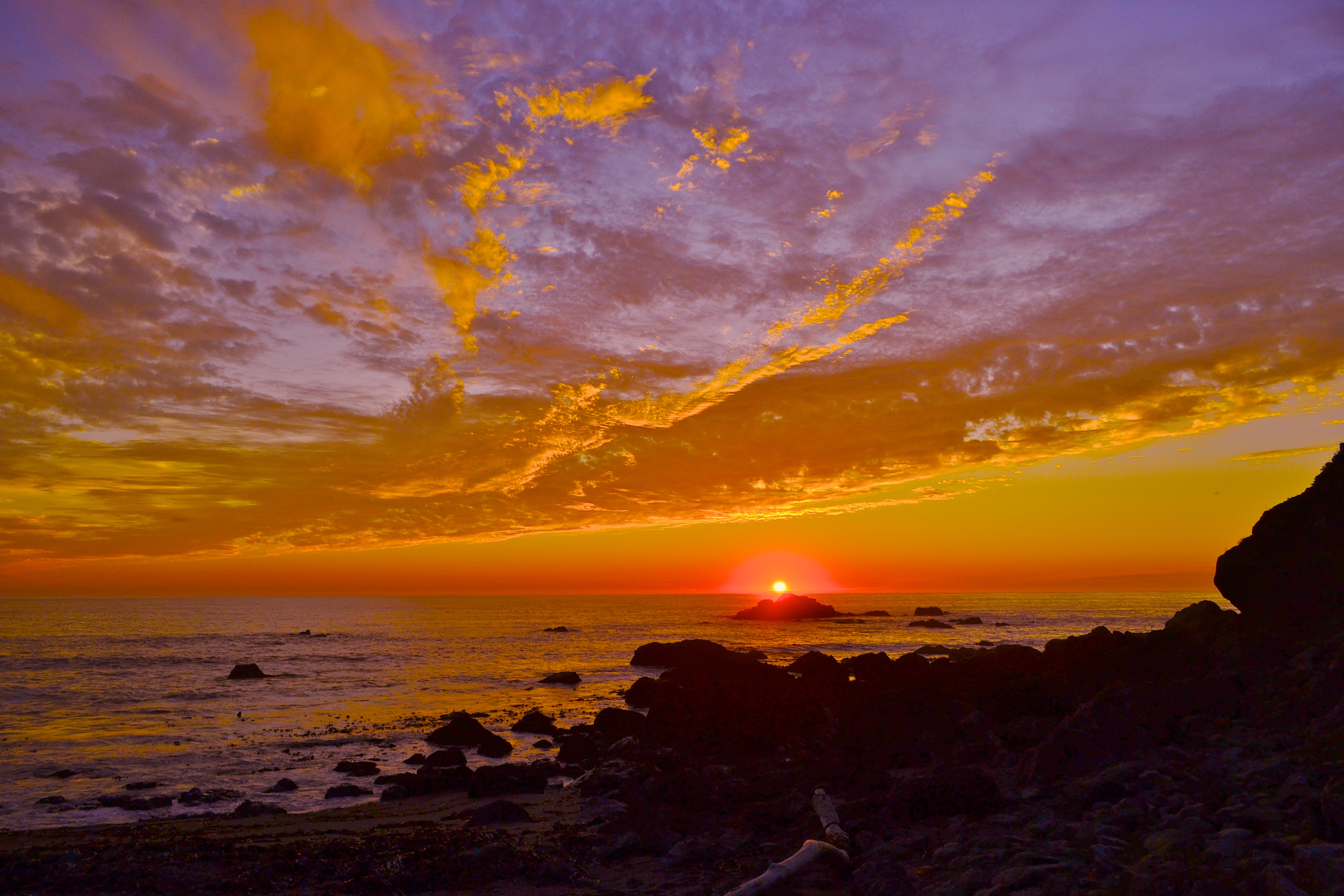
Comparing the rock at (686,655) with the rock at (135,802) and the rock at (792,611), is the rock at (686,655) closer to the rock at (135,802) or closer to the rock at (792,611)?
the rock at (135,802)

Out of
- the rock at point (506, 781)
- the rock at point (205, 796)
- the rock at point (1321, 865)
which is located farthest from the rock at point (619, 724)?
the rock at point (1321, 865)

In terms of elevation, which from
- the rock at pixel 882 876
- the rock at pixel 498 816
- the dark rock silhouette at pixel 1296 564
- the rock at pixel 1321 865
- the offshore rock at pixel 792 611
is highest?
the dark rock silhouette at pixel 1296 564

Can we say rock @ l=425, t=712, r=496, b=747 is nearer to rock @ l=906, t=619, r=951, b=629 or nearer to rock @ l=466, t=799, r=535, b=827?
rock @ l=466, t=799, r=535, b=827

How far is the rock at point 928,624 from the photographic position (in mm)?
92500

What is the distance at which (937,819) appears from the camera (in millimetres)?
11523

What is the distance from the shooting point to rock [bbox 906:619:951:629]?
9250 cm

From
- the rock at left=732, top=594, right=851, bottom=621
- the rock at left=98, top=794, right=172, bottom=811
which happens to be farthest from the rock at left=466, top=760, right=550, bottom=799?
the rock at left=732, top=594, right=851, bottom=621

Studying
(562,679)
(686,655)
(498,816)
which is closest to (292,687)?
(562,679)

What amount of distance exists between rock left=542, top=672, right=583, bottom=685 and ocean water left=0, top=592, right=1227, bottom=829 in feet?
2.81

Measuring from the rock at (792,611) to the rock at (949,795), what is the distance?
116891 millimetres

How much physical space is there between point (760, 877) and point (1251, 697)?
1069cm

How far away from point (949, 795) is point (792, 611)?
125555mm

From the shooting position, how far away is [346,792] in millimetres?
19031

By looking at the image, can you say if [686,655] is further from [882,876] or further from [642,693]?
[882,876]
